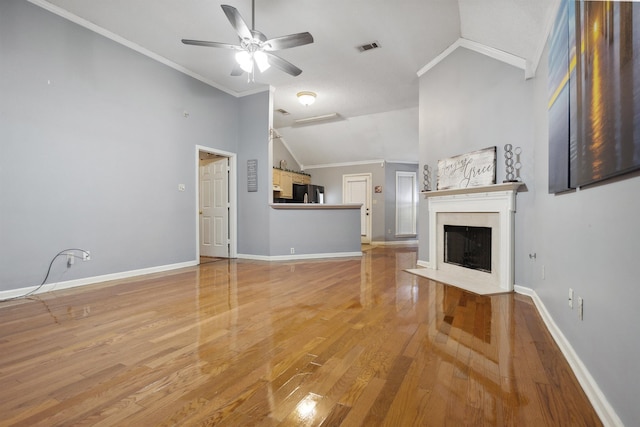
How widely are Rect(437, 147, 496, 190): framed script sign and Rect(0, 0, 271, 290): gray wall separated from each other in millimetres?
4000

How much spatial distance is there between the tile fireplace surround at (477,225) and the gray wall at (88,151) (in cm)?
391

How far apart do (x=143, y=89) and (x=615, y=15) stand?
4.90 metres

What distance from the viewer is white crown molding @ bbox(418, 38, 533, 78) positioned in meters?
3.18

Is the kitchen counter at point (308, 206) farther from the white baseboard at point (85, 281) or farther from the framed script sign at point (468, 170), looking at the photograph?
the framed script sign at point (468, 170)

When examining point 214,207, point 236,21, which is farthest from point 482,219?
point 214,207

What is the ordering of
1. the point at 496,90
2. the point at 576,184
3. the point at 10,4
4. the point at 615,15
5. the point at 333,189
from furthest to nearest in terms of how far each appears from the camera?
the point at 333,189
the point at 496,90
the point at 10,4
the point at 576,184
the point at 615,15

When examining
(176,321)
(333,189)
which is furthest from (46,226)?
(333,189)

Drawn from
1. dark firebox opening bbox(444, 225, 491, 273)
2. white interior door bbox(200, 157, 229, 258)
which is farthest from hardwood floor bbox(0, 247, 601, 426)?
white interior door bbox(200, 157, 229, 258)

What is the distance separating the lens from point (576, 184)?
5.33 feet

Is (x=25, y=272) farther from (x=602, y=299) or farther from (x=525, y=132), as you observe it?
(x=525, y=132)


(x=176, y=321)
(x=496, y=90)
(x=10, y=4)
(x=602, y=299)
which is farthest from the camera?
(x=496, y=90)

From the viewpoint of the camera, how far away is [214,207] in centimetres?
593

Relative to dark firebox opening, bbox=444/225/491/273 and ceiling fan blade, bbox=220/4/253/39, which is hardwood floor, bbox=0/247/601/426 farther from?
ceiling fan blade, bbox=220/4/253/39

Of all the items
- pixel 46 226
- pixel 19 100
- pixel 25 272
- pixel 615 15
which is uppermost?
pixel 19 100
